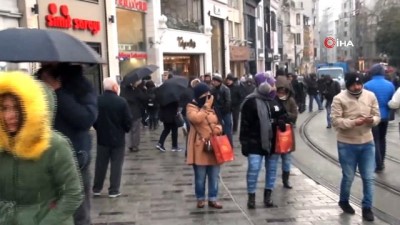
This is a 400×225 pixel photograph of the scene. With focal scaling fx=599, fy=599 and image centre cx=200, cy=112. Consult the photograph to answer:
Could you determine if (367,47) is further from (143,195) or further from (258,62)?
(143,195)

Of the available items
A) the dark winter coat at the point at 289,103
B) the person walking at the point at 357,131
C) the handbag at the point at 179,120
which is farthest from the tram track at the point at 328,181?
the handbag at the point at 179,120

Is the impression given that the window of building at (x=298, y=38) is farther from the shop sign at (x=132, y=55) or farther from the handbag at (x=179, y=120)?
the handbag at (x=179, y=120)

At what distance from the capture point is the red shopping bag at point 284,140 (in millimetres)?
7598

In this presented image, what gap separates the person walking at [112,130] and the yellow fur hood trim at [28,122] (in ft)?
16.2

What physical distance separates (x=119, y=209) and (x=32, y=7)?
10.6 metres

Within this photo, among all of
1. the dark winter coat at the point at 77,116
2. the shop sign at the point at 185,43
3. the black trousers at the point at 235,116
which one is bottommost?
the black trousers at the point at 235,116

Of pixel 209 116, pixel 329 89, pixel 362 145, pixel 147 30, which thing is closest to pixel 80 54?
pixel 209 116

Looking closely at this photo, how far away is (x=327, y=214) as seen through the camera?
700 centimetres

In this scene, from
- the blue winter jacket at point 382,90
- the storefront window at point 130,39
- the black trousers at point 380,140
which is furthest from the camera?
the storefront window at point 130,39

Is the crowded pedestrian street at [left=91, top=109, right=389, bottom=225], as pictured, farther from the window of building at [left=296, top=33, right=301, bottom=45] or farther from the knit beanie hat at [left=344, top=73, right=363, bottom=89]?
the window of building at [left=296, top=33, right=301, bottom=45]

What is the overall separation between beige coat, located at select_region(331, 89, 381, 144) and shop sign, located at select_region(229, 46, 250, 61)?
3413 centimetres

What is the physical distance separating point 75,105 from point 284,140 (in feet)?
11.1

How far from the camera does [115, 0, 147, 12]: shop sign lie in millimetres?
23136

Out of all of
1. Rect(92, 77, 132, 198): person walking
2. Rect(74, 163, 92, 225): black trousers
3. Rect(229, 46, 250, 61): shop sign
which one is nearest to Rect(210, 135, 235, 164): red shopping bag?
Rect(92, 77, 132, 198): person walking
